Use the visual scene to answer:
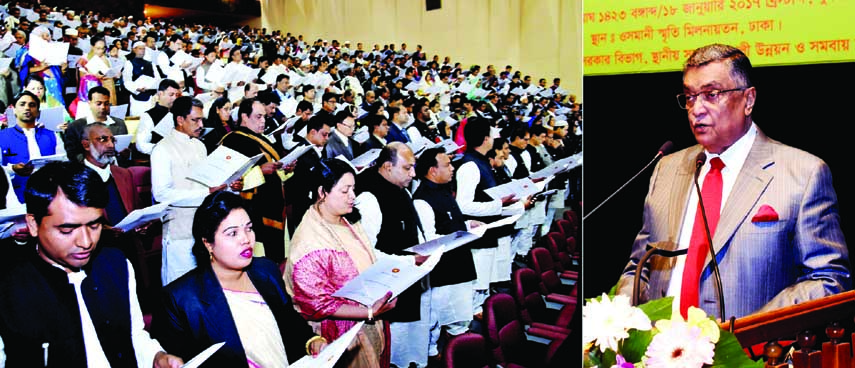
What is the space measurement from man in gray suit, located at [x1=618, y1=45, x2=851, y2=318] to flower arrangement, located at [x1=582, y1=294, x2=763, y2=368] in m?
0.19

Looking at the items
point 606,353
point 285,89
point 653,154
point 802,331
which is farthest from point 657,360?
point 285,89

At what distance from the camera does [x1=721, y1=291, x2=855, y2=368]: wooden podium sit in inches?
70.4

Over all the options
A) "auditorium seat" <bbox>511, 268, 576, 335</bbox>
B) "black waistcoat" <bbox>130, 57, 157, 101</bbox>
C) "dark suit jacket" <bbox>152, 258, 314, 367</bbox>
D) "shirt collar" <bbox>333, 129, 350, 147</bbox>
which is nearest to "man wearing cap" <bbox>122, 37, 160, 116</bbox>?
"black waistcoat" <bbox>130, 57, 157, 101</bbox>

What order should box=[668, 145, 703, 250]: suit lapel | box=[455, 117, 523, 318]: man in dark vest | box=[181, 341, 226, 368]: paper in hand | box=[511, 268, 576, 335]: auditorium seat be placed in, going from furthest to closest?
box=[455, 117, 523, 318]: man in dark vest, box=[511, 268, 576, 335]: auditorium seat, box=[668, 145, 703, 250]: suit lapel, box=[181, 341, 226, 368]: paper in hand

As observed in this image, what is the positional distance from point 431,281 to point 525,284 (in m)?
0.41

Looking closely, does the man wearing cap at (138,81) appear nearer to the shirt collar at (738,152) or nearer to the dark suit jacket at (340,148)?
the dark suit jacket at (340,148)

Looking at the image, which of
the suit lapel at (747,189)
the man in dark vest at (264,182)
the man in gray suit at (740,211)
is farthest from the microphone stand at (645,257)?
the man in dark vest at (264,182)

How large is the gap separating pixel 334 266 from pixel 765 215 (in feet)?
4.43

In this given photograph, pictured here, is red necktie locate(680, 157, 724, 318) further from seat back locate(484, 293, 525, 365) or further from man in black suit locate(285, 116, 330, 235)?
man in black suit locate(285, 116, 330, 235)

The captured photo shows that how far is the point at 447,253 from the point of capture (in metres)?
3.01

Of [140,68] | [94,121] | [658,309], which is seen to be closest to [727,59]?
[658,309]

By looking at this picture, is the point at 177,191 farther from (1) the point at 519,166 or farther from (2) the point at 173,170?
(1) the point at 519,166

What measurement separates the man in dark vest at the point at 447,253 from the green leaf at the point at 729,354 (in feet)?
4.46

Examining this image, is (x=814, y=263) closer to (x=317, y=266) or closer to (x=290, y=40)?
(x=317, y=266)
